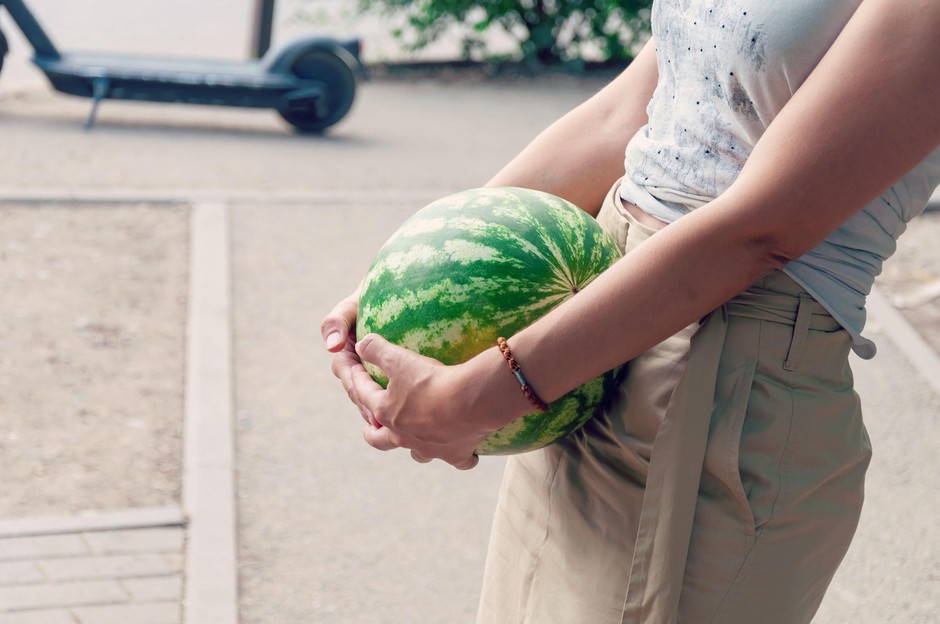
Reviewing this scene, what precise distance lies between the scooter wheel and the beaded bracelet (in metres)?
7.21

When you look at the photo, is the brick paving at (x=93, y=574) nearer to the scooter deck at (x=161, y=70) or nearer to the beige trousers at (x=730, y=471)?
the beige trousers at (x=730, y=471)

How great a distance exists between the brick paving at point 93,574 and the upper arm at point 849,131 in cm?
247

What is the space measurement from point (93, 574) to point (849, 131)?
9.36 ft

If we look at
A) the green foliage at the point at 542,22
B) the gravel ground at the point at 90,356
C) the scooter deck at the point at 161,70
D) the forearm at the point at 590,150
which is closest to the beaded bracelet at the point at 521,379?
the forearm at the point at 590,150

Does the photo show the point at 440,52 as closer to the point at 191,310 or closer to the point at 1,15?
the point at 1,15

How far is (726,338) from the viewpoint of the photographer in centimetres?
161

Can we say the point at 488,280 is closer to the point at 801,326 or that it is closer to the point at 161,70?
the point at 801,326

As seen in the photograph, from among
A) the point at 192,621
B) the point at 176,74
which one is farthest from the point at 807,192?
the point at 176,74

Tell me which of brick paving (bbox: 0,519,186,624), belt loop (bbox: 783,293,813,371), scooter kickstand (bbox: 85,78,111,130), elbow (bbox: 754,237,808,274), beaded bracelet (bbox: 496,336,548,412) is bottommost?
scooter kickstand (bbox: 85,78,111,130)

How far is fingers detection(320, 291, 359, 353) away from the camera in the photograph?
6.19 feet

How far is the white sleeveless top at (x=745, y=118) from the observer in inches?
58.1

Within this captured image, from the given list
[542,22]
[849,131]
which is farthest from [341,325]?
[542,22]

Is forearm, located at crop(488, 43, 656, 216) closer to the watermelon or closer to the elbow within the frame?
the watermelon

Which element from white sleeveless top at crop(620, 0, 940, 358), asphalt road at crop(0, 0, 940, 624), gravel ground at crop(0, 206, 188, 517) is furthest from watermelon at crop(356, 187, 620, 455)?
gravel ground at crop(0, 206, 188, 517)
